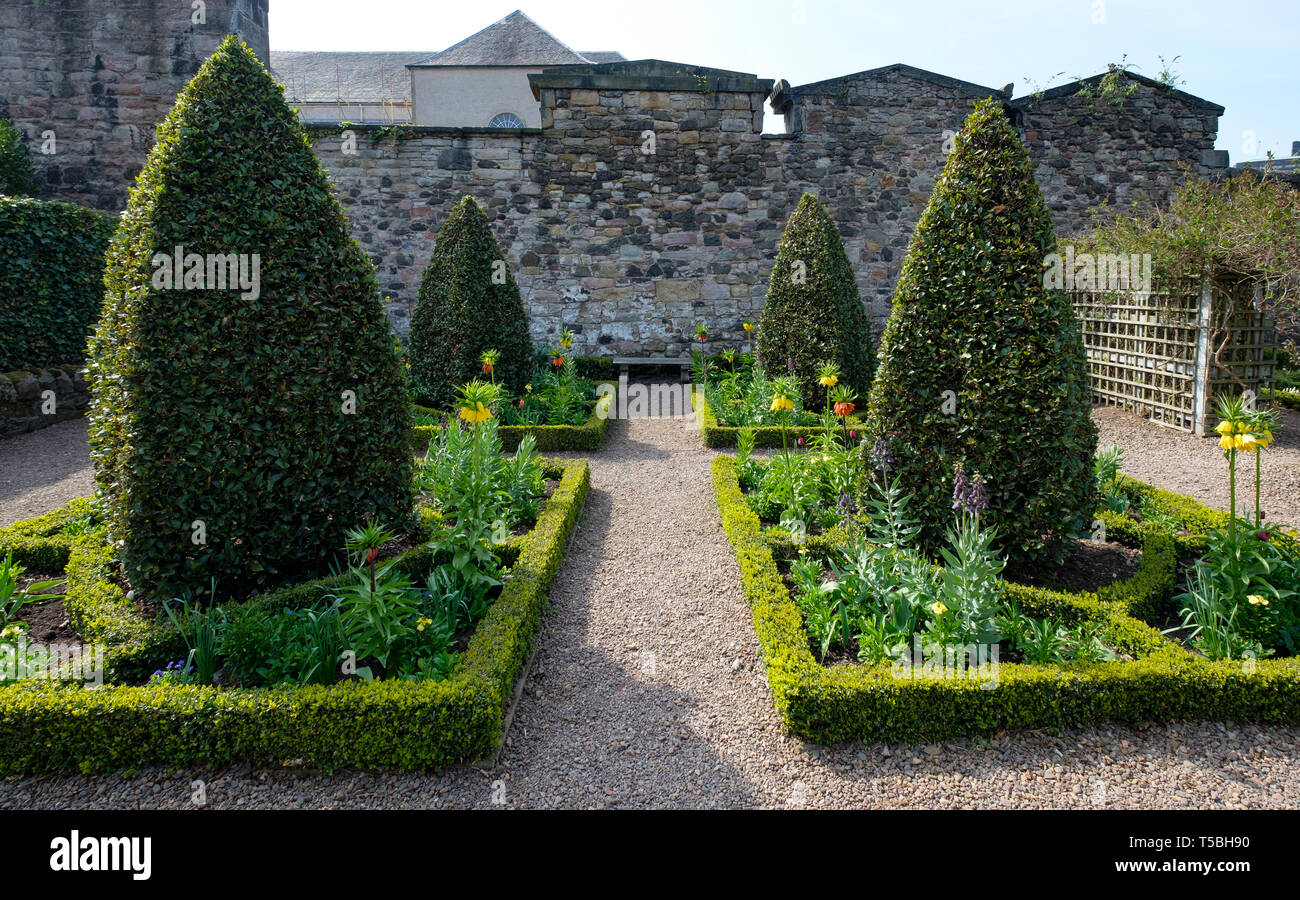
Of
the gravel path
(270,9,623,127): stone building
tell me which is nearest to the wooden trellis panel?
the gravel path

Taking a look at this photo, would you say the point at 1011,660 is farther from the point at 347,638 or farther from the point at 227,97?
the point at 227,97

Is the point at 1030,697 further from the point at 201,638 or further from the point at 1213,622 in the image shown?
the point at 201,638

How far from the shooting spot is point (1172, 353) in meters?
8.38

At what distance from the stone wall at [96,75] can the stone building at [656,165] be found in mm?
32

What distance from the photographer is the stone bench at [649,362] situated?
463 inches

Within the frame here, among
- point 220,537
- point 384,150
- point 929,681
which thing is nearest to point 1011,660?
point 929,681

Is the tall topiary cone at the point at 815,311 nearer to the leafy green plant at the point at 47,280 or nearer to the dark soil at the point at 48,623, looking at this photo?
the dark soil at the point at 48,623

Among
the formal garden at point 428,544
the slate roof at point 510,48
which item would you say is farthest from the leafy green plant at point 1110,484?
the slate roof at point 510,48

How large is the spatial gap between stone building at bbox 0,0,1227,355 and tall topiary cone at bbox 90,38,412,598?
7.89 metres

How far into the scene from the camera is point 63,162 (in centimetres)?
1149

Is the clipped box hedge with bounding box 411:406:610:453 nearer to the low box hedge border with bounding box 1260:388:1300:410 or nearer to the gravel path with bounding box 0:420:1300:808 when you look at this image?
the gravel path with bounding box 0:420:1300:808

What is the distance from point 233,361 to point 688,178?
30.7 ft

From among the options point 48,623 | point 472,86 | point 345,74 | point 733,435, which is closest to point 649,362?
point 733,435

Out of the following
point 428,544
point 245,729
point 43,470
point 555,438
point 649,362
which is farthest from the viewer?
point 649,362
